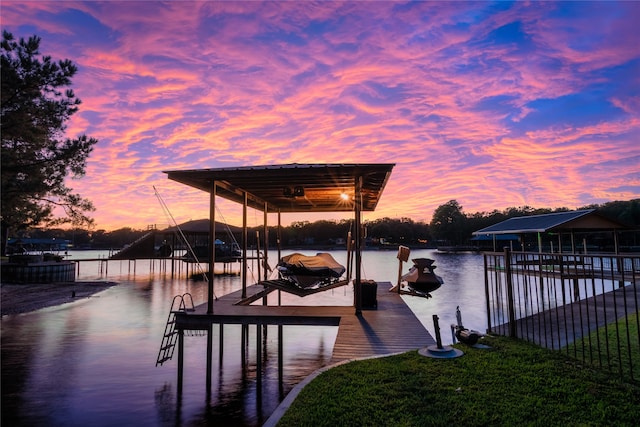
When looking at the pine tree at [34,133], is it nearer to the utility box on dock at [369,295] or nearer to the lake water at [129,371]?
the lake water at [129,371]

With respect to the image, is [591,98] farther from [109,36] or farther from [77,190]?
[77,190]

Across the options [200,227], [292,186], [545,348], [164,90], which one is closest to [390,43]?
[292,186]

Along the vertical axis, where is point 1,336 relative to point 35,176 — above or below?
below

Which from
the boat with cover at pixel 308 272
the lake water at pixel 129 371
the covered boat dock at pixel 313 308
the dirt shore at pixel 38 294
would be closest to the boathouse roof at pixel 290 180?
the covered boat dock at pixel 313 308

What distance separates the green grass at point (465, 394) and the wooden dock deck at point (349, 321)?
1.92ft

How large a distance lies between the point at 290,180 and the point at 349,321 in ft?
11.6

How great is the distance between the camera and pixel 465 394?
13.5 ft

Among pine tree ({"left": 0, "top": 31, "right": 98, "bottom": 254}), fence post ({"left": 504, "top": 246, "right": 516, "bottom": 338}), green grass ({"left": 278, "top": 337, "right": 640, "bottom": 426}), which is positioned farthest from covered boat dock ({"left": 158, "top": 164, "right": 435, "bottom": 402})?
pine tree ({"left": 0, "top": 31, "right": 98, "bottom": 254})

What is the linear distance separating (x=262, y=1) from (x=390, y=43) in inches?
166

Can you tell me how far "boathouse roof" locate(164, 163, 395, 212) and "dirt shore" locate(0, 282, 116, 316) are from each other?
16.9 meters

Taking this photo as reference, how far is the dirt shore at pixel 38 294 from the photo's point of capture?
20094 millimetres

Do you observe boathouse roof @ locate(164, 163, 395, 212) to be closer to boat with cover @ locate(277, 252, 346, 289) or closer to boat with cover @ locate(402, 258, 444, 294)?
boat with cover @ locate(277, 252, 346, 289)

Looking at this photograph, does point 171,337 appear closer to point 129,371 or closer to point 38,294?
point 129,371

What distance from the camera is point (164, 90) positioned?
13789 millimetres
